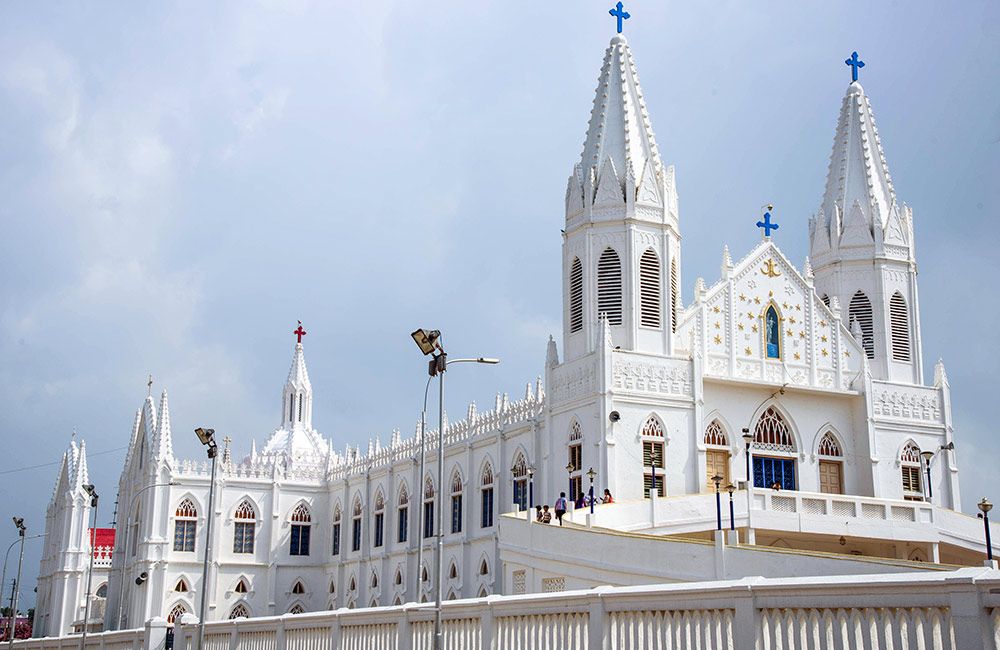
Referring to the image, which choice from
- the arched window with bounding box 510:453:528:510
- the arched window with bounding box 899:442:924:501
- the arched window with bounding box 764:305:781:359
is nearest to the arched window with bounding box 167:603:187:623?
the arched window with bounding box 510:453:528:510

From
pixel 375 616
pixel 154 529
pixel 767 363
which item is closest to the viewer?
pixel 375 616

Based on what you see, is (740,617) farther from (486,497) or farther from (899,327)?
(899,327)

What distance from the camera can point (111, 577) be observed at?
68688 mm

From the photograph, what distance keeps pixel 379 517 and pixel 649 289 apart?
77.7 feet

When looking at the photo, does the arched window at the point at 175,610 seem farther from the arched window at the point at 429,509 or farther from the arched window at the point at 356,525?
the arched window at the point at 429,509

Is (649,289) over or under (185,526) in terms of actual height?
over

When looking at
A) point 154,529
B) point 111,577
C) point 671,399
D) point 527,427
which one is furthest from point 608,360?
point 111,577

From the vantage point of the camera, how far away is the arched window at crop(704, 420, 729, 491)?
149ft

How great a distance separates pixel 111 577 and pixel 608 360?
39106mm

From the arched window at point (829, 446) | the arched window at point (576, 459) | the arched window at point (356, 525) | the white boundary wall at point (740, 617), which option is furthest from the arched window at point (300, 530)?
the white boundary wall at point (740, 617)

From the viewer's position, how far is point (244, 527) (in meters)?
65.9

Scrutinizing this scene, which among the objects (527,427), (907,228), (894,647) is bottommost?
(894,647)

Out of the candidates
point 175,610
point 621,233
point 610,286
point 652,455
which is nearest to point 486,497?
point 652,455

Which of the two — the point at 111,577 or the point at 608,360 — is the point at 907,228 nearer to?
the point at 608,360
